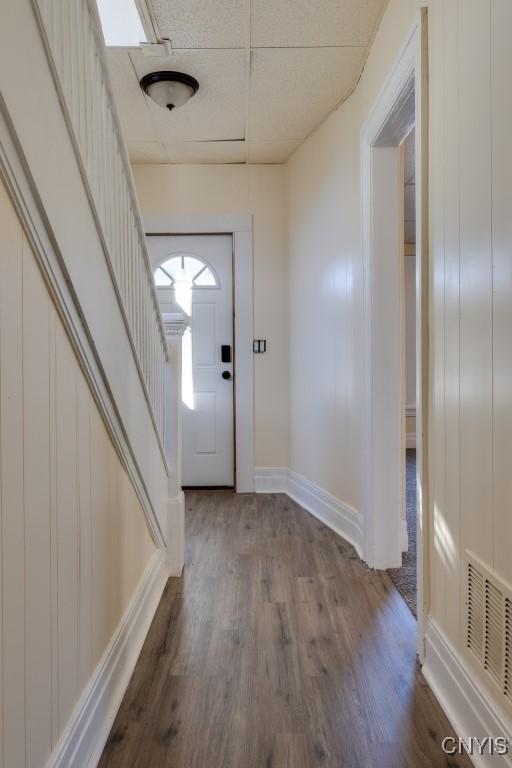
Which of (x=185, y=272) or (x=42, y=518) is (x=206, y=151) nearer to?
(x=185, y=272)

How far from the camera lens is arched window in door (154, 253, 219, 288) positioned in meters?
3.81

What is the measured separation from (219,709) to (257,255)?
3.00 m

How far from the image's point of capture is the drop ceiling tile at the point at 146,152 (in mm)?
3374

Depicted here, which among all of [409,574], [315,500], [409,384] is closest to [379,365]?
[409,574]

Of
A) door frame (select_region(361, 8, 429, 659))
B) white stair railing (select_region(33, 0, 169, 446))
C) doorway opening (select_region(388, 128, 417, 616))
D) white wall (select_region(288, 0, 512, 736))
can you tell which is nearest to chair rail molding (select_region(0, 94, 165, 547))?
white stair railing (select_region(33, 0, 169, 446))

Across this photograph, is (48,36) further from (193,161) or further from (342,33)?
(193,161)

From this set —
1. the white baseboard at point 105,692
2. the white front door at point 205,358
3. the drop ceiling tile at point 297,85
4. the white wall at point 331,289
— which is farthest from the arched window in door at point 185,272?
the white baseboard at point 105,692

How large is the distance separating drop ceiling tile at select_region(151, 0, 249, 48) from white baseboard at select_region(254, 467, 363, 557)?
2335 millimetres

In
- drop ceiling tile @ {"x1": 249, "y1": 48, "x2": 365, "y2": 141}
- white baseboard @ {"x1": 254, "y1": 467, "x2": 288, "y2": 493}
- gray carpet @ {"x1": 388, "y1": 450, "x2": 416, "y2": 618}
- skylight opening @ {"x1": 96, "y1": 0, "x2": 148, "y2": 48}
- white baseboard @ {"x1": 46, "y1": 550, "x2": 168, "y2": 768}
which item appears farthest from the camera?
white baseboard @ {"x1": 254, "y1": 467, "x2": 288, "y2": 493}

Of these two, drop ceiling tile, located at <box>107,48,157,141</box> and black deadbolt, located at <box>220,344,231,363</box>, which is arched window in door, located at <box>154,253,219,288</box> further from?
drop ceiling tile, located at <box>107,48,157,141</box>

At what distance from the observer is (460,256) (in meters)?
1.32

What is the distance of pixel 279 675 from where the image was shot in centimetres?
153

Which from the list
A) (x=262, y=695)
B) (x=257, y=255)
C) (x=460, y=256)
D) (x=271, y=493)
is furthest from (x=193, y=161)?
(x=262, y=695)

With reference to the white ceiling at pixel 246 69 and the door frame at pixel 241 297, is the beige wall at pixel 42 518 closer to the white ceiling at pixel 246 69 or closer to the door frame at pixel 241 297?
the white ceiling at pixel 246 69
